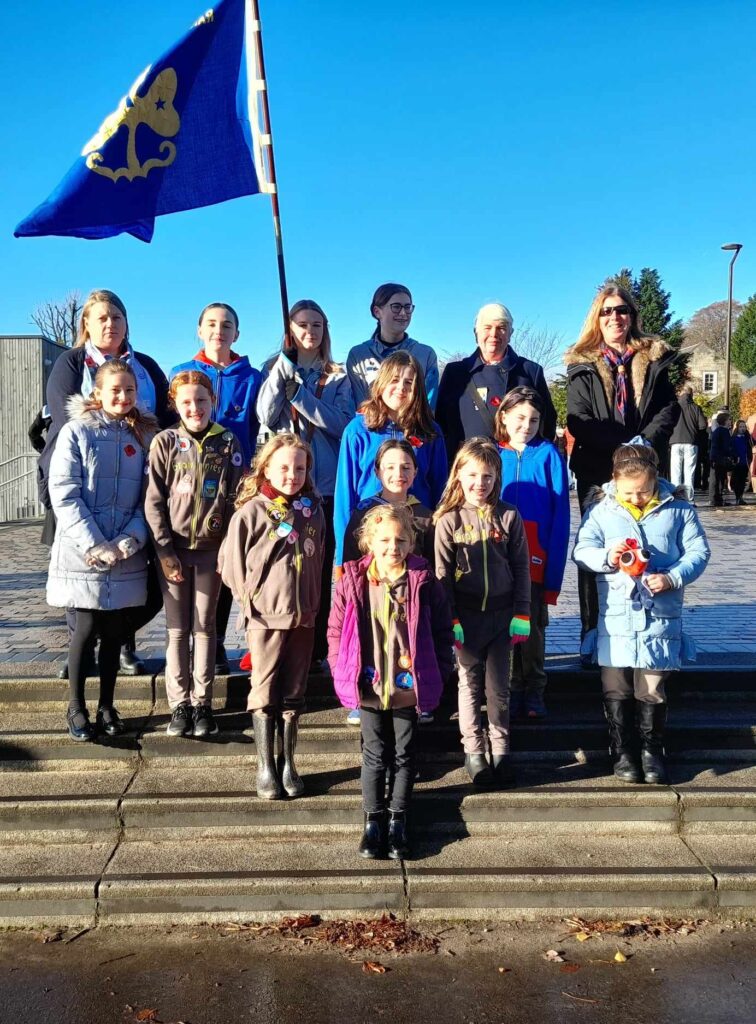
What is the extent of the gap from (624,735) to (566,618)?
141 inches

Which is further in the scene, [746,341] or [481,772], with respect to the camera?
[746,341]

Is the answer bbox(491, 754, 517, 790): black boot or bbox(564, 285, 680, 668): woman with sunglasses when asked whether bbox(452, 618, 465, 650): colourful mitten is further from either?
bbox(564, 285, 680, 668): woman with sunglasses

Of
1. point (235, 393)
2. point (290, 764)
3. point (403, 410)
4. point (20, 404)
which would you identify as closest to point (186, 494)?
point (235, 393)

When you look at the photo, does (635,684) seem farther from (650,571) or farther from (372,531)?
(372,531)

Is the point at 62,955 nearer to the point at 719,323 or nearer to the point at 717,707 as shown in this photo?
the point at 717,707

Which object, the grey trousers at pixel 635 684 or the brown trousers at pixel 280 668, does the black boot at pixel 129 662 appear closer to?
the brown trousers at pixel 280 668

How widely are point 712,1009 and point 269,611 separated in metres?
2.41

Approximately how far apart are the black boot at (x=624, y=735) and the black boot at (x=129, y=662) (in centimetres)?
→ 269

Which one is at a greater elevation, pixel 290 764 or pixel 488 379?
pixel 488 379

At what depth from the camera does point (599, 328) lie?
5.49m

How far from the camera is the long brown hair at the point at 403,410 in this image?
4805mm

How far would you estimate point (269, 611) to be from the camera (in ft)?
14.4

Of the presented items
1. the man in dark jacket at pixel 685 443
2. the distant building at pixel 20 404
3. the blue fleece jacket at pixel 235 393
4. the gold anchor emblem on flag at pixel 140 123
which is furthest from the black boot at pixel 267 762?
the distant building at pixel 20 404

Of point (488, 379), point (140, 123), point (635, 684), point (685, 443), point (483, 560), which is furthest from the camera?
point (685, 443)
